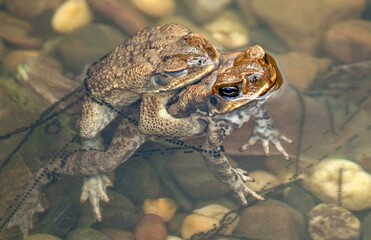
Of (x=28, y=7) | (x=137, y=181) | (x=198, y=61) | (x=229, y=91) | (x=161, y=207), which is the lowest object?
(x=161, y=207)

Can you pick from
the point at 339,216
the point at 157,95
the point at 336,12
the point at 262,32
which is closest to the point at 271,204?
the point at 339,216

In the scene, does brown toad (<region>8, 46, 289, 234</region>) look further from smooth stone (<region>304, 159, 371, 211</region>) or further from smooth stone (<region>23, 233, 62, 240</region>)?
smooth stone (<region>304, 159, 371, 211</region>)

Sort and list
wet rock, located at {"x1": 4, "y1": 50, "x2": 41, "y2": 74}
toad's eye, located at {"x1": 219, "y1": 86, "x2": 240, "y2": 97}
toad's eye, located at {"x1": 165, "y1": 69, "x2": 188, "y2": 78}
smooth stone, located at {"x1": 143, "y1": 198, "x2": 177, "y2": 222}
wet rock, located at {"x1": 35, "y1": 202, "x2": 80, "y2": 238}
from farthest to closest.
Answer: wet rock, located at {"x1": 4, "y1": 50, "x2": 41, "y2": 74} → smooth stone, located at {"x1": 143, "y1": 198, "x2": 177, "y2": 222} → wet rock, located at {"x1": 35, "y1": 202, "x2": 80, "y2": 238} → toad's eye, located at {"x1": 165, "y1": 69, "x2": 188, "y2": 78} → toad's eye, located at {"x1": 219, "y1": 86, "x2": 240, "y2": 97}

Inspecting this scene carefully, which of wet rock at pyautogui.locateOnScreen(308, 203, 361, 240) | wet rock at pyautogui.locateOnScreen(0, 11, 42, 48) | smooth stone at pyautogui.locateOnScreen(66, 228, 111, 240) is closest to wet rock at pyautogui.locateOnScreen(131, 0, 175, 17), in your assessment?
wet rock at pyautogui.locateOnScreen(0, 11, 42, 48)

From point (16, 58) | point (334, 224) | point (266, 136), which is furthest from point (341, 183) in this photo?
point (16, 58)

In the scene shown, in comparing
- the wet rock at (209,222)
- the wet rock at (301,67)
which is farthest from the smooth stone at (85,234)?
the wet rock at (301,67)

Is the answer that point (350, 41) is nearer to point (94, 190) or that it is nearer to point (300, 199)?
point (300, 199)

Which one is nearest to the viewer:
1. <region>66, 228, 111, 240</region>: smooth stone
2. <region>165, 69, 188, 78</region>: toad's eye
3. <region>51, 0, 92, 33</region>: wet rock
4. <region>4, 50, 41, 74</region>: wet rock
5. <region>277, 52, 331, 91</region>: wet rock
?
<region>165, 69, 188, 78</region>: toad's eye

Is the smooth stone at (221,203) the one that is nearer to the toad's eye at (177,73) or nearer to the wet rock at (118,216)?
the wet rock at (118,216)
